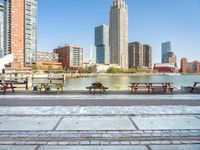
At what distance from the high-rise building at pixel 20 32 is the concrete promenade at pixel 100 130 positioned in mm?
140207

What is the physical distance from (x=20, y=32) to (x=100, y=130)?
154 meters

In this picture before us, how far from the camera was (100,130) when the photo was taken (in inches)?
282

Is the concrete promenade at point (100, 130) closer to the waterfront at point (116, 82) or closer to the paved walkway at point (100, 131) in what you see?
the paved walkway at point (100, 131)

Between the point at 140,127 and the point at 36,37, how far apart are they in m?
165

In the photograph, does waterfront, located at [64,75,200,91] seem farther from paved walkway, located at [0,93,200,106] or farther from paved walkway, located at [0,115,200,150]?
paved walkway, located at [0,115,200,150]

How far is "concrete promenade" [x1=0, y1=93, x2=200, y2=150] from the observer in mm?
5859

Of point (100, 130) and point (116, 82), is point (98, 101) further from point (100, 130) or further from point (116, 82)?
point (116, 82)

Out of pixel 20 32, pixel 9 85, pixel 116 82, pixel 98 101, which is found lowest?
pixel 116 82

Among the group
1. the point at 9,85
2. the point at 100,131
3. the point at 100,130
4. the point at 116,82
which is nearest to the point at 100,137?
the point at 100,131

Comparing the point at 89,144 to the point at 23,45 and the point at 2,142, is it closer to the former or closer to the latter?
the point at 2,142

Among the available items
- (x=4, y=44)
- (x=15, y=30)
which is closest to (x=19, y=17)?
(x=15, y=30)

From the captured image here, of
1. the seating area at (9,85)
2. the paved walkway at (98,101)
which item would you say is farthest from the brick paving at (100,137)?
the seating area at (9,85)

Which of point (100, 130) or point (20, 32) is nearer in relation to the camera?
point (100, 130)

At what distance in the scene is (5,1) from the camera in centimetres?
15475
